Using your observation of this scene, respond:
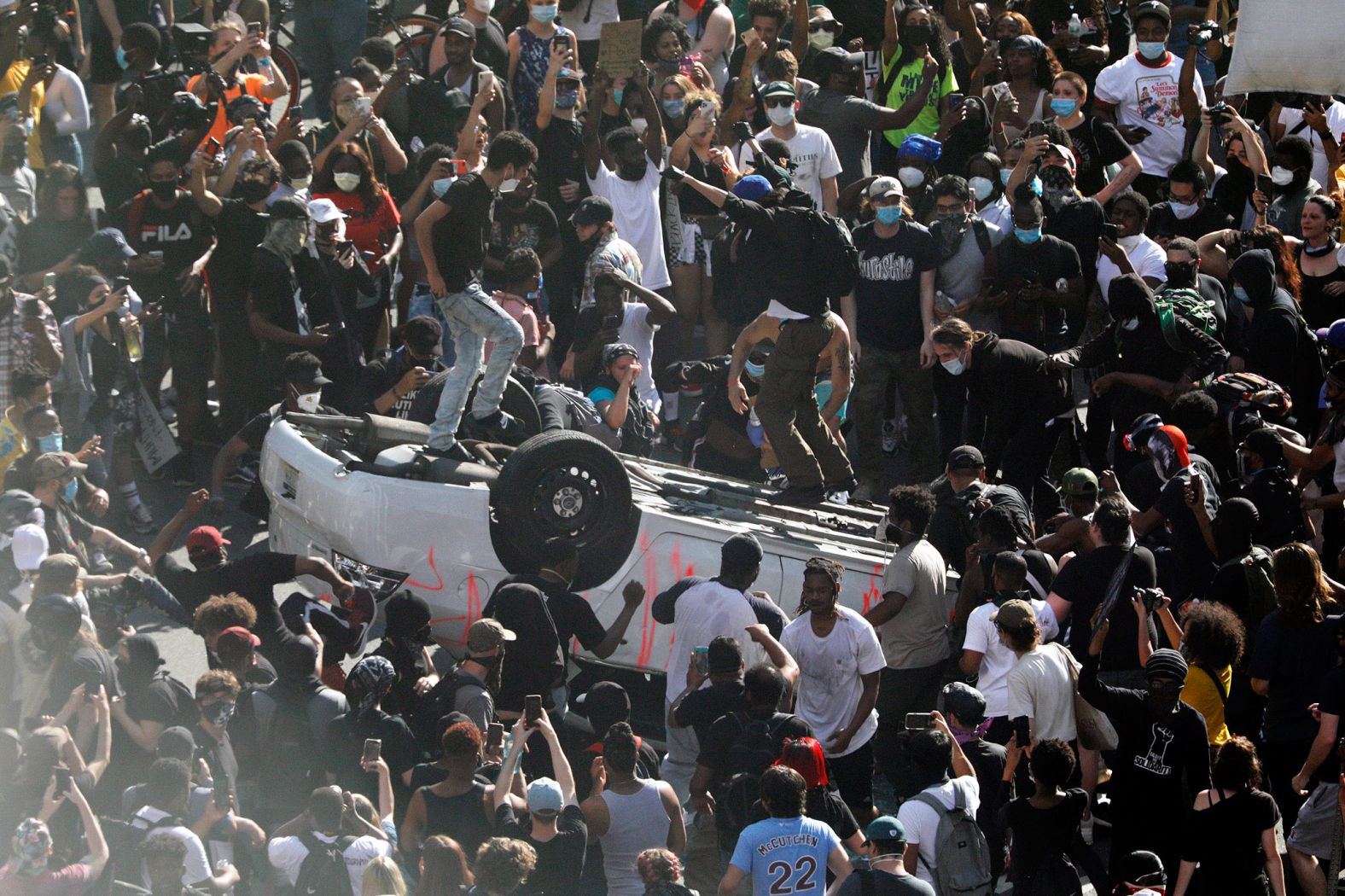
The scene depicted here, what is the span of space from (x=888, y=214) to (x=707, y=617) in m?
3.88

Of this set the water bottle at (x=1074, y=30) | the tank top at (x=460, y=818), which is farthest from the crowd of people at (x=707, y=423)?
the water bottle at (x=1074, y=30)

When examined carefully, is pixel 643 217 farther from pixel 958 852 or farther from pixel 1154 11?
pixel 958 852

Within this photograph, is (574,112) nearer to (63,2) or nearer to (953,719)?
(63,2)

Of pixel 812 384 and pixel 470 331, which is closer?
pixel 470 331

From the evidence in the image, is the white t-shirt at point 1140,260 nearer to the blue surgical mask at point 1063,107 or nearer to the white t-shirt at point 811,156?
the blue surgical mask at point 1063,107

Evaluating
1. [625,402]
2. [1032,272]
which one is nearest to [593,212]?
[625,402]

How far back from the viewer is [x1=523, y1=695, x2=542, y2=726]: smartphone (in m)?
7.26

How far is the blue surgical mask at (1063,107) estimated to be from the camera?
43.5 ft

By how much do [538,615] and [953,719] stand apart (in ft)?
6.46

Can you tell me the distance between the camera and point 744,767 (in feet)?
25.2

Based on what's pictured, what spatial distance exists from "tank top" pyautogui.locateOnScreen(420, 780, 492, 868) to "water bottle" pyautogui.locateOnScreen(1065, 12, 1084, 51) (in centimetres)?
982

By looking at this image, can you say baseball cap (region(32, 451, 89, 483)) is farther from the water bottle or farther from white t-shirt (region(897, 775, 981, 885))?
the water bottle

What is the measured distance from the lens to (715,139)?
13562 millimetres

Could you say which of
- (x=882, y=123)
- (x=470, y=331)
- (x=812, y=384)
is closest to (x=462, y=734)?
(x=470, y=331)
